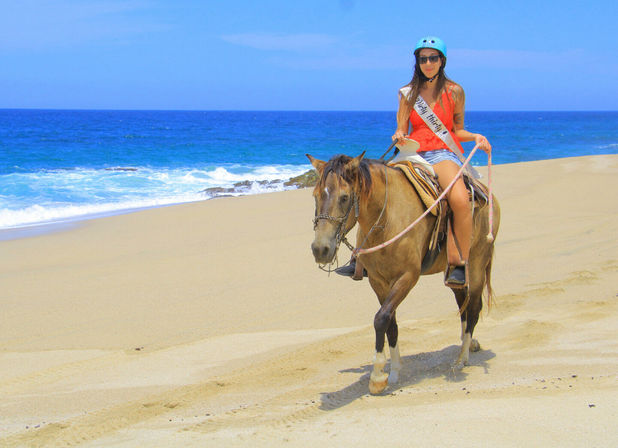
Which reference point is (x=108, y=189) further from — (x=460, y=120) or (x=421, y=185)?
(x=421, y=185)

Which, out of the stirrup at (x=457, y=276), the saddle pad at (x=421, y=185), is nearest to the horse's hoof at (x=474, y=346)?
the stirrup at (x=457, y=276)

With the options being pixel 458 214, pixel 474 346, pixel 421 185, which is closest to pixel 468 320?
pixel 474 346

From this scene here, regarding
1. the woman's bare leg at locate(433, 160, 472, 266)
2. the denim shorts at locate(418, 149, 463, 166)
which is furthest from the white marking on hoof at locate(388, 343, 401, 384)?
the denim shorts at locate(418, 149, 463, 166)

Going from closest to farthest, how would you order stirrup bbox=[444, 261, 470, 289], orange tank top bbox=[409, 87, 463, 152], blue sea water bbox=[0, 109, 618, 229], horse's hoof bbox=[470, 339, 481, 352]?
stirrup bbox=[444, 261, 470, 289]
orange tank top bbox=[409, 87, 463, 152]
horse's hoof bbox=[470, 339, 481, 352]
blue sea water bbox=[0, 109, 618, 229]

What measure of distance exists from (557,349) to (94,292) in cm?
554

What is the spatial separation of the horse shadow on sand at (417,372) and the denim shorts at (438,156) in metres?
1.63

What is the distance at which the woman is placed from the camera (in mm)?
4559

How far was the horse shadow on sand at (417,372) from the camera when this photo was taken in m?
4.27

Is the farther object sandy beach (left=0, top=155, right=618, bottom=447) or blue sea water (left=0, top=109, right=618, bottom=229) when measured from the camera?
blue sea water (left=0, top=109, right=618, bottom=229)

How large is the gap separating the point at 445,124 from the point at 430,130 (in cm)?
13

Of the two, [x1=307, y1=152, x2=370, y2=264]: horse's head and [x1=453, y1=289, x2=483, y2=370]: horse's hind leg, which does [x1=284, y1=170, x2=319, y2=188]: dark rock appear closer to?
→ [x1=453, y1=289, x2=483, y2=370]: horse's hind leg

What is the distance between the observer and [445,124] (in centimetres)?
471

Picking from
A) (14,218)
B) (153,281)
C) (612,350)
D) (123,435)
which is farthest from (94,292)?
(14,218)

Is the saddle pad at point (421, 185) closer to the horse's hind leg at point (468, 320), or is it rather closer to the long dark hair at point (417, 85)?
the long dark hair at point (417, 85)
